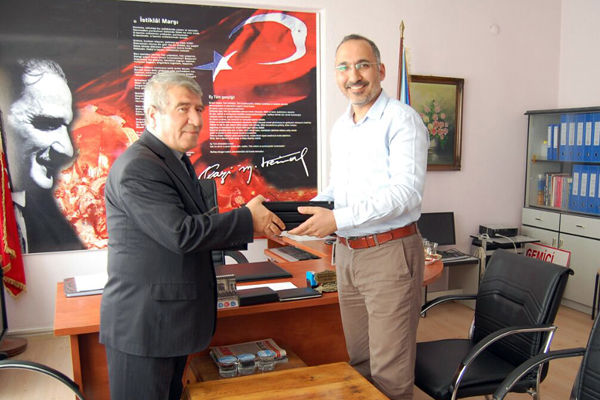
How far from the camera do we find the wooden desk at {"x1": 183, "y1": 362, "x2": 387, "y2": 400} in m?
1.60

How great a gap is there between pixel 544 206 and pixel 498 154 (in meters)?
0.69

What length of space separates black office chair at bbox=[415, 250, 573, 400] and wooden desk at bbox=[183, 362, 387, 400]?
0.53m

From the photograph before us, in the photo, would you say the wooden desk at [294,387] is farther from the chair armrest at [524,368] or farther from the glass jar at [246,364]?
the chair armrest at [524,368]

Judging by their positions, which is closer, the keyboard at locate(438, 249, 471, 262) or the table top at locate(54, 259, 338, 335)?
the table top at locate(54, 259, 338, 335)

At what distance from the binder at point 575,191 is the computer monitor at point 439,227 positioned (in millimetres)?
1109

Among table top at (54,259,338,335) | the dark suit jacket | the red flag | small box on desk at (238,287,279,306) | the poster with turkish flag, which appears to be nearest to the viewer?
the dark suit jacket

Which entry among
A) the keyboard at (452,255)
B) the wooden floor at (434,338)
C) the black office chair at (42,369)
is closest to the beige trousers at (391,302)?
the black office chair at (42,369)

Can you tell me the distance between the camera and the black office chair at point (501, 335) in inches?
80.4

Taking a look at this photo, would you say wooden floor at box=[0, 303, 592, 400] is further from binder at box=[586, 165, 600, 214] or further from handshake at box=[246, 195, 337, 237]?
handshake at box=[246, 195, 337, 237]

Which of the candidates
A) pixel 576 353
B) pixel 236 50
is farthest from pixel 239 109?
pixel 576 353

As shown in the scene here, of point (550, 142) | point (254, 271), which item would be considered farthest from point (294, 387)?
point (550, 142)

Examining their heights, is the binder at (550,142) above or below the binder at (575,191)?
above

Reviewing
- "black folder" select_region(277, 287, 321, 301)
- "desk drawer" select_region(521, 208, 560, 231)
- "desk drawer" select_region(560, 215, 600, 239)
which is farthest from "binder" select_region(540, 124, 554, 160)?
"black folder" select_region(277, 287, 321, 301)

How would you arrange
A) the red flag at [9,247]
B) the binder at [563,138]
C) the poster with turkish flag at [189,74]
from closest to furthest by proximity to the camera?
the red flag at [9,247], the poster with turkish flag at [189,74], the binder at [563,138]
